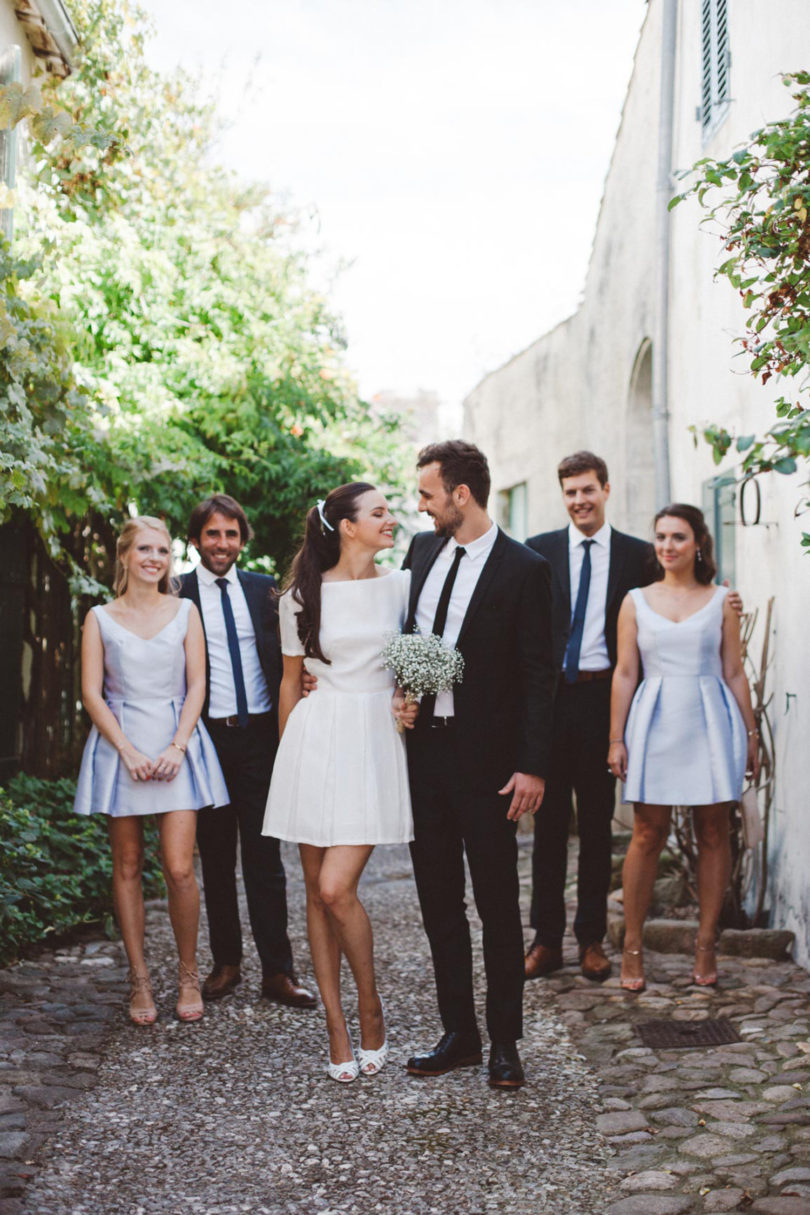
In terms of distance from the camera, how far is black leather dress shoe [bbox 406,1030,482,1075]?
4.20 m

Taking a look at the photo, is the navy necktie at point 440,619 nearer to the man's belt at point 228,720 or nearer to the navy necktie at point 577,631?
the man's belt at point 228,720

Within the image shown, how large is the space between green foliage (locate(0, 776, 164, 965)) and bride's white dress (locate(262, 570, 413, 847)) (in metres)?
1.98

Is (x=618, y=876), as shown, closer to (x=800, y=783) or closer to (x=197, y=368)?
(x=800, y=783)

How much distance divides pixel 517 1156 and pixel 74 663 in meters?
5.40

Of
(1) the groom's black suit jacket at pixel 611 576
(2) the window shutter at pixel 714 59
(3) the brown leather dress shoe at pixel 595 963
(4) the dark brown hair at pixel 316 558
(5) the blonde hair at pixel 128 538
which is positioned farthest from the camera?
(2) the window shutter at pixel 714 59

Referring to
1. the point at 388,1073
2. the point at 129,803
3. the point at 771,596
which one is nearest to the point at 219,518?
the point at 129,803

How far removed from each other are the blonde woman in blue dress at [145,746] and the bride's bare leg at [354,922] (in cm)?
93

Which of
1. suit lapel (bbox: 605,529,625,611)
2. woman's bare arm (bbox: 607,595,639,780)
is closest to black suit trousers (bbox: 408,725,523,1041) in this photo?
woman's bare arm (bbox: 607,595,639,780)

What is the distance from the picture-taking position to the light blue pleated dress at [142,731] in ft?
15.9

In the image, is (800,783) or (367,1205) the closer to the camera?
(367,1205)

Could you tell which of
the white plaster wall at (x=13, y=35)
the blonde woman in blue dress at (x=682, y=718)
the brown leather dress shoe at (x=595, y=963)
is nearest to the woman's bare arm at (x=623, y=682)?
the blonde woman in blue dress at (x=682, y=718)

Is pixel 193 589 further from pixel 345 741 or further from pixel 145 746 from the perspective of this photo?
pixel 345 741

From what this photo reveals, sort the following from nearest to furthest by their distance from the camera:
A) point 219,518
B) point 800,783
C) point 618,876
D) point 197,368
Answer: point 219,518 → point 800,783 → point 618,876 → point 197,368

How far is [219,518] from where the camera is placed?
521 cm
